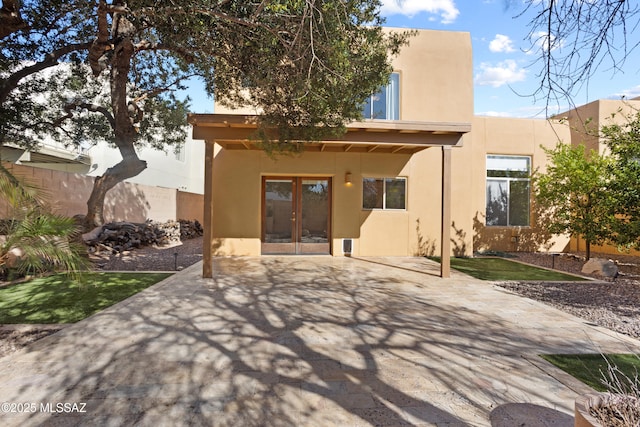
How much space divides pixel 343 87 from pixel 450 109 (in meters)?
6.03

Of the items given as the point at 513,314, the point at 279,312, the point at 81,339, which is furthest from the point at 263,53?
the point at 513,314

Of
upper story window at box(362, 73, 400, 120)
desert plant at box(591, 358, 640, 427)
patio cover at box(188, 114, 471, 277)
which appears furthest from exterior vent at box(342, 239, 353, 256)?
desert plant at box(591, 358, 640, 427)

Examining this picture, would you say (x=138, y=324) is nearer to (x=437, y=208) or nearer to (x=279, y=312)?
(x=279, y=312)

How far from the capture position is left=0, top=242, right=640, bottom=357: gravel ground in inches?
147

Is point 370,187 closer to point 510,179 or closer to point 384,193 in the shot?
point 384,193

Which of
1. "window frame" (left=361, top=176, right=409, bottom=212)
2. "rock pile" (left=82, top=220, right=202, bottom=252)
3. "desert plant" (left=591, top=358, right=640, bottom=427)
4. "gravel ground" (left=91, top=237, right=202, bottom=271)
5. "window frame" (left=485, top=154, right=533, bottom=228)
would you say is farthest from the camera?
"window frame" (left=485, top=154, right=533, bottom=228)

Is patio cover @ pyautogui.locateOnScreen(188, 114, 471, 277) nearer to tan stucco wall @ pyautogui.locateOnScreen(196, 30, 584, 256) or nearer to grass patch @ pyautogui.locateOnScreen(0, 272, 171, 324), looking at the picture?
grass patch @ pyautogui.locateOnScreen(0, 272, 171, 324)

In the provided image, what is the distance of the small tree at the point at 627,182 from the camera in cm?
679

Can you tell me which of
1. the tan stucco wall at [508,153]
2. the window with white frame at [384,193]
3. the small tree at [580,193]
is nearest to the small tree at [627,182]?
the small tree at [580,193]

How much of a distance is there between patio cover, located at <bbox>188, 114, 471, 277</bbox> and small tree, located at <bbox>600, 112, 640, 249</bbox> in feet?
10.6

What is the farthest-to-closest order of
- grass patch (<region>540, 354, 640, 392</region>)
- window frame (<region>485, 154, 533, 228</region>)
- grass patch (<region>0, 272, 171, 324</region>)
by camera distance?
window frame (<region>485, 154, 533, 228</region>)
grass patch (<region>0, 272, 171, 324</region>)
grass patch (<region>540, 354, 640, 392</region>)

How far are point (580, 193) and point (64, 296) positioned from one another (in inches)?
467

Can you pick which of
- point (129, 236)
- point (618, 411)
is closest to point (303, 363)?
point (618, 411)

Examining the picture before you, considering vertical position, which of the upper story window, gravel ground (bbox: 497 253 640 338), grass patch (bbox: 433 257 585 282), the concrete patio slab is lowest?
gravel ground (bbox: 497 253 640 338)
